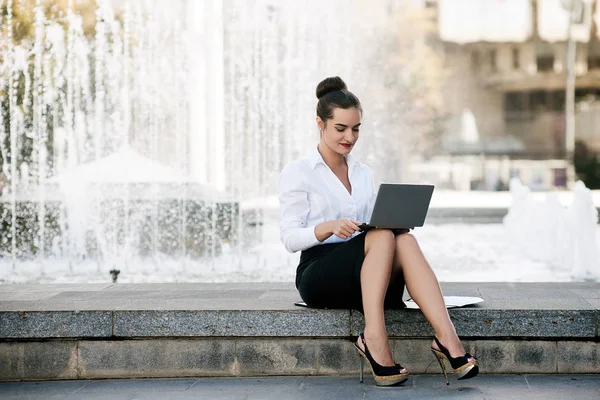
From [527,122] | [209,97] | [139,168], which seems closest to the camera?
[139,168]

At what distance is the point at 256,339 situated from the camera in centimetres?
422

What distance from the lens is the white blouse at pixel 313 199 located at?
4.22 metres

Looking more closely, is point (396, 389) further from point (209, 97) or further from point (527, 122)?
point (527, 122)

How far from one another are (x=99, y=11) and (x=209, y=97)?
5088 millimetres

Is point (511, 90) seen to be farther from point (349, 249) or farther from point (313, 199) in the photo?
point (349, 249)

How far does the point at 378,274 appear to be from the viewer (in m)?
3.87

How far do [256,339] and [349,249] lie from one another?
0.56 meters

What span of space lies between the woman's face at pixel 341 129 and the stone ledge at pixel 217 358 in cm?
81

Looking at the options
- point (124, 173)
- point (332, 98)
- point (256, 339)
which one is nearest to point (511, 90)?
point (124, 173)

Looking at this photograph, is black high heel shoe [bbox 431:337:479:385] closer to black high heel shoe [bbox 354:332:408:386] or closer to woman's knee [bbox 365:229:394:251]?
black high heel shoe [bbox 354:332:408:386]

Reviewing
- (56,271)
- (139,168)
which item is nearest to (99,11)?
(139,168)

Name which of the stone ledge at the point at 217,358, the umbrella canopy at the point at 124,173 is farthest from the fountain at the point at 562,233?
the stone ledge at the point at 217,358

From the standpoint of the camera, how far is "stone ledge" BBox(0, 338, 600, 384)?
165 inches

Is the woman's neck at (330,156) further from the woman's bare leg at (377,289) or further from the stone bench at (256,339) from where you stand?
the stone bench at (256,339)
